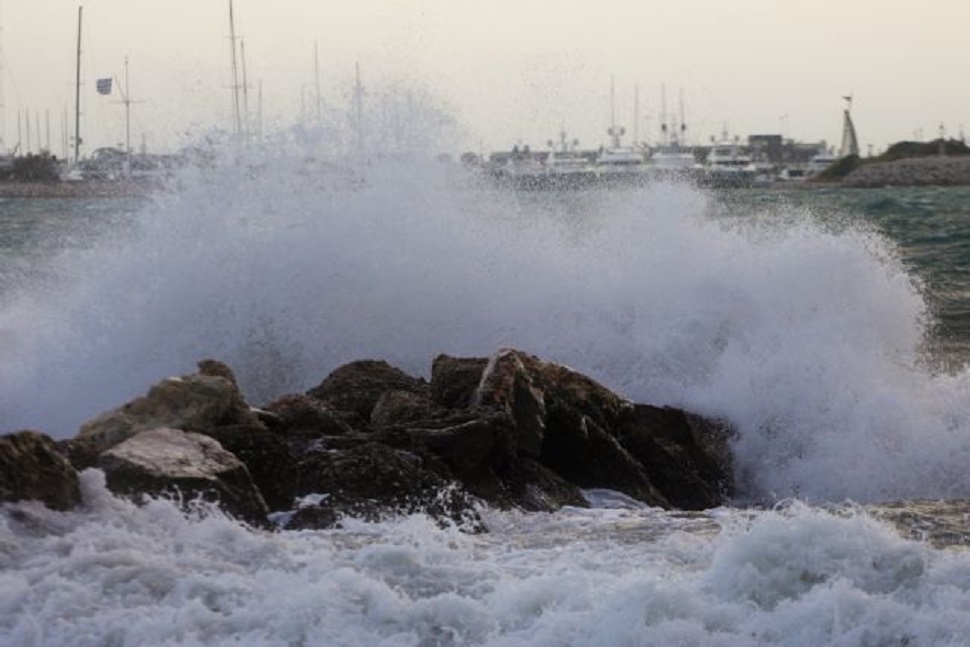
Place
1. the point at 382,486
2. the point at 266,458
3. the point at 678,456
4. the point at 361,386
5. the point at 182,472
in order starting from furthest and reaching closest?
the point at 361,386 → the point at 678,456 → the point at 266,458 → the point at 382,486 → the point at 182,472

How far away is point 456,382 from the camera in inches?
382

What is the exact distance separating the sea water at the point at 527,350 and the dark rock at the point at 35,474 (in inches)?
3.0

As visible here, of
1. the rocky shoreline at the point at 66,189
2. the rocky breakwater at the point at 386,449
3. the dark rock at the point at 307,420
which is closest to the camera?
the rocky breakwater at the point at 386,449

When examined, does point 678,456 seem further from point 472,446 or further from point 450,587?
point 450,587

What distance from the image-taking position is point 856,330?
12.6m

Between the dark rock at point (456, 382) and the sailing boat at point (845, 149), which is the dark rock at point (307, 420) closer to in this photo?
the dark rock at point (456, 382)

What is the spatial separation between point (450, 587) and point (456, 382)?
3466mm

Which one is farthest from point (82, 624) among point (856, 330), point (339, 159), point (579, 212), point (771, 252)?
point (579, 212)

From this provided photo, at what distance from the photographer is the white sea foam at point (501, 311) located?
1130cm

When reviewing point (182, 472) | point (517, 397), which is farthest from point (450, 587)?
point (517, 397)

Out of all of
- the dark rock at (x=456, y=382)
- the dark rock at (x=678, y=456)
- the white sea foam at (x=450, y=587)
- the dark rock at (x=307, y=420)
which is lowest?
the dark rock at (x=678, y=456)

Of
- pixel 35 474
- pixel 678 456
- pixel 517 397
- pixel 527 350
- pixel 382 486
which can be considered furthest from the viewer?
pixel 527 350

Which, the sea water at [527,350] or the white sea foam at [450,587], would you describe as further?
the sea water at [527,350]

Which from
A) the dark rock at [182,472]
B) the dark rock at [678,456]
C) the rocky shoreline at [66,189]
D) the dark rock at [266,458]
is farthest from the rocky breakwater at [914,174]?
the dark rock at [182,472]
